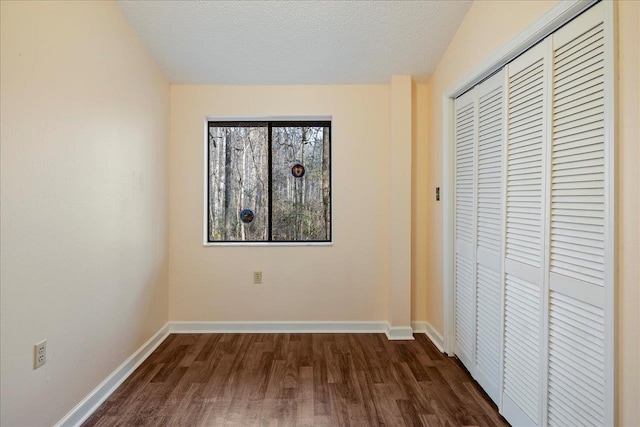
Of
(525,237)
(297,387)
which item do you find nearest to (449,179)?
(525,237)

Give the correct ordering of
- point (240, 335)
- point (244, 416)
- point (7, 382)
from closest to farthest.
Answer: point (7, 382)
point (244, 416)
point (240, 335)

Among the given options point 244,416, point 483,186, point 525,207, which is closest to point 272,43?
point 483,186

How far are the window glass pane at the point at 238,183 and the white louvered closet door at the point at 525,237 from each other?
207 centimetres

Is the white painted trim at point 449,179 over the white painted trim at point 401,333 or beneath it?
over

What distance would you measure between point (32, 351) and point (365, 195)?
2.42m

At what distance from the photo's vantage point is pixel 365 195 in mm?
2977

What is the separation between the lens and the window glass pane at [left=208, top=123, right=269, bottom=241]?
3.13 m

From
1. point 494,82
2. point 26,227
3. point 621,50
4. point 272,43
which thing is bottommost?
point 26,227

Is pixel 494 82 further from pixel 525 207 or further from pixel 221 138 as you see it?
A: pixel 221 138

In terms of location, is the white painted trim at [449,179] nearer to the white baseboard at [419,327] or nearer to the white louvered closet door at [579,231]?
the white baseboard at [419,327]

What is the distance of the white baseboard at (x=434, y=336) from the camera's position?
→ 8.61ft

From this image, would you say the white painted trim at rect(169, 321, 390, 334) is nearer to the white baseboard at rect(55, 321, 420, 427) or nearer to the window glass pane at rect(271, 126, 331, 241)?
the white baseboard at rect(55, 321, 420, 427)

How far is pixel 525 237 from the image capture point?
1.66 metres

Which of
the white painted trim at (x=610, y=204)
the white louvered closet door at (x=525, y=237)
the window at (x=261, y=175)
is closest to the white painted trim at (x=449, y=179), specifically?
the white louvered closet door at (x=525, y=237)
